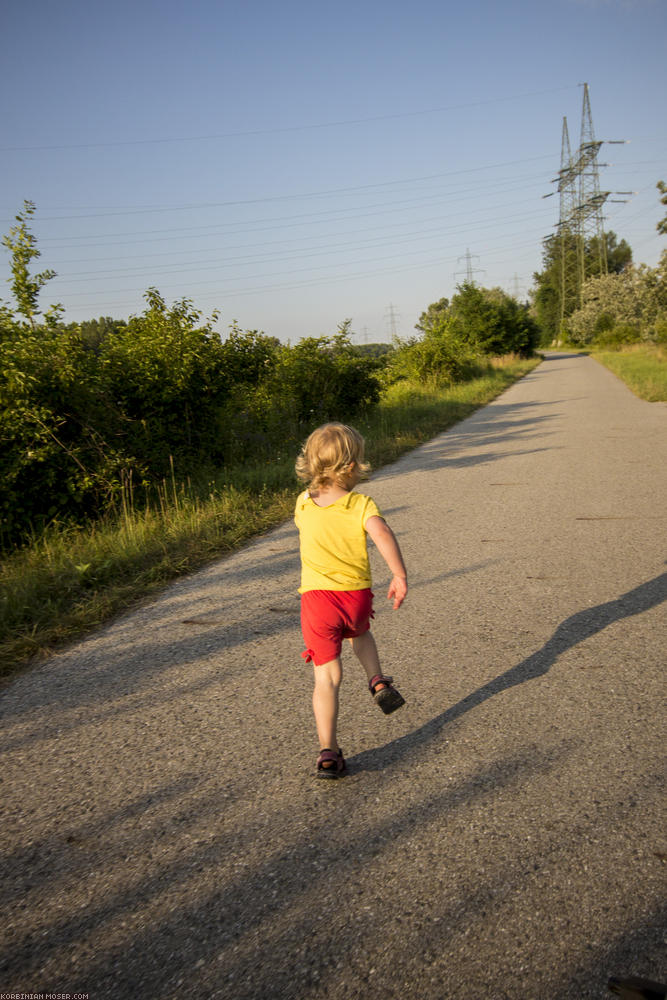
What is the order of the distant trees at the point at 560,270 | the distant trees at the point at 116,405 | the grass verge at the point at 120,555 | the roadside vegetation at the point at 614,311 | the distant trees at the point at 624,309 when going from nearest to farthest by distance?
the grass verge at the point at 120,555, the distant trees at the point at 116,405, the roadside vegetation at the point at 614,311, the distant trees at the point at 624,309, the distant trees at the point at 560,270

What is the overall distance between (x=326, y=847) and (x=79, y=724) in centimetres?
149

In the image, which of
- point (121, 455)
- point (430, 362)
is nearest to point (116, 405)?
point (121, 455)

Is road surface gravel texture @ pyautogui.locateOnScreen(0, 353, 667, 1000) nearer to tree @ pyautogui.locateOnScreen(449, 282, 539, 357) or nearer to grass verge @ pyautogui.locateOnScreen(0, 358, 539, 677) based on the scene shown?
grass verge @ pyautogui.locateOnScreen(0, 358, 539, 677)

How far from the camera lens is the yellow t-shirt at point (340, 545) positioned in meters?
2.74

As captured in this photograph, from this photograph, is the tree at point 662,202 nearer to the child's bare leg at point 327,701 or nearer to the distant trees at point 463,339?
the distant trees at point 463,339

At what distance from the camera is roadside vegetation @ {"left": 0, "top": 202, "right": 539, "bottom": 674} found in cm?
518

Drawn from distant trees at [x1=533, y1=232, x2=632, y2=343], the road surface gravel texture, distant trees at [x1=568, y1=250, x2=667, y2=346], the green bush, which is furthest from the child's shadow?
distant trees at [x1=533, y1=232, x2=632, y2=343]

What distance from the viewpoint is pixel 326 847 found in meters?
2.25

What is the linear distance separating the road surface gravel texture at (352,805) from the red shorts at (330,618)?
0.48 m

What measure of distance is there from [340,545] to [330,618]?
30 cm

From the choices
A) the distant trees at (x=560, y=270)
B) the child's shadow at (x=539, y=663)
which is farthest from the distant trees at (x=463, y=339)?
the distant trees at (x=560, y=270)

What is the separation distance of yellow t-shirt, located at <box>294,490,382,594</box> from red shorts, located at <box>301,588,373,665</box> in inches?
1.5

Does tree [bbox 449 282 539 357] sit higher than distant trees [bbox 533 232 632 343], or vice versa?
distant trees [bbox 533 232 632 343]

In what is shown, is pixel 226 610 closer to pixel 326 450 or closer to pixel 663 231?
pixel 326 450
